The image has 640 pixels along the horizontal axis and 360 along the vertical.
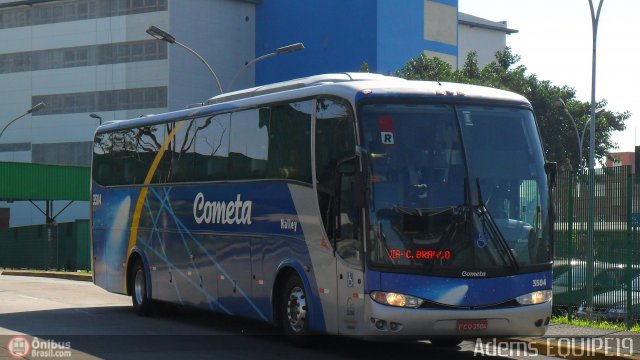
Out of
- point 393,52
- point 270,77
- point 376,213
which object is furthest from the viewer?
point 270,77

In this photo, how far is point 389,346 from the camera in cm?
1438

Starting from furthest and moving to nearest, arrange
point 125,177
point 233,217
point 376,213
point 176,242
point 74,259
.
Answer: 1. point 74,259
2. point 125,177
3. point 176,242
4. point 233,217
5. point 376,213

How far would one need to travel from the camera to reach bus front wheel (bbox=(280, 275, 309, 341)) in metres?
13.4

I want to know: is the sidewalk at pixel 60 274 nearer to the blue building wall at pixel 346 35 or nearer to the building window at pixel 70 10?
the blue building wall at pixel 346 35

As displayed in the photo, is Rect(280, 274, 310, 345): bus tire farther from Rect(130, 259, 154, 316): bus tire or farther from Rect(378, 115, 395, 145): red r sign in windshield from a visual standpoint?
Rect(130, 259, 154, 316): bus tire

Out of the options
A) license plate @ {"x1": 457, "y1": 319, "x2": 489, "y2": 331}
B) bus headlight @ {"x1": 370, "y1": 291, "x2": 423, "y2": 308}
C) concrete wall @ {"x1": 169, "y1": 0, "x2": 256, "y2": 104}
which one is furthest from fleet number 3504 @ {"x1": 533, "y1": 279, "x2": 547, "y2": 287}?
concrete wall @ {"x1": 169, "y1": 0, "x2": 256, "y2": 104}

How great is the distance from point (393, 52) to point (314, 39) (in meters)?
6.09

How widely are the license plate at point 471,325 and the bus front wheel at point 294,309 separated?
2.31m

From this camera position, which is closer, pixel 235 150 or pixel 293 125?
pixel 293 125

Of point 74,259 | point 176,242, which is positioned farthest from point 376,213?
point 74,259

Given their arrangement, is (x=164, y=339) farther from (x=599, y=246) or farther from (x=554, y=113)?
(x=554, y=113)

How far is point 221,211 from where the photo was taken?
15844 millimetres

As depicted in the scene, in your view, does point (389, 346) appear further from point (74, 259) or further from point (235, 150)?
point (74, 259)

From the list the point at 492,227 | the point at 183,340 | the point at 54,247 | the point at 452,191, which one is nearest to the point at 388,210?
the point at 452,191
